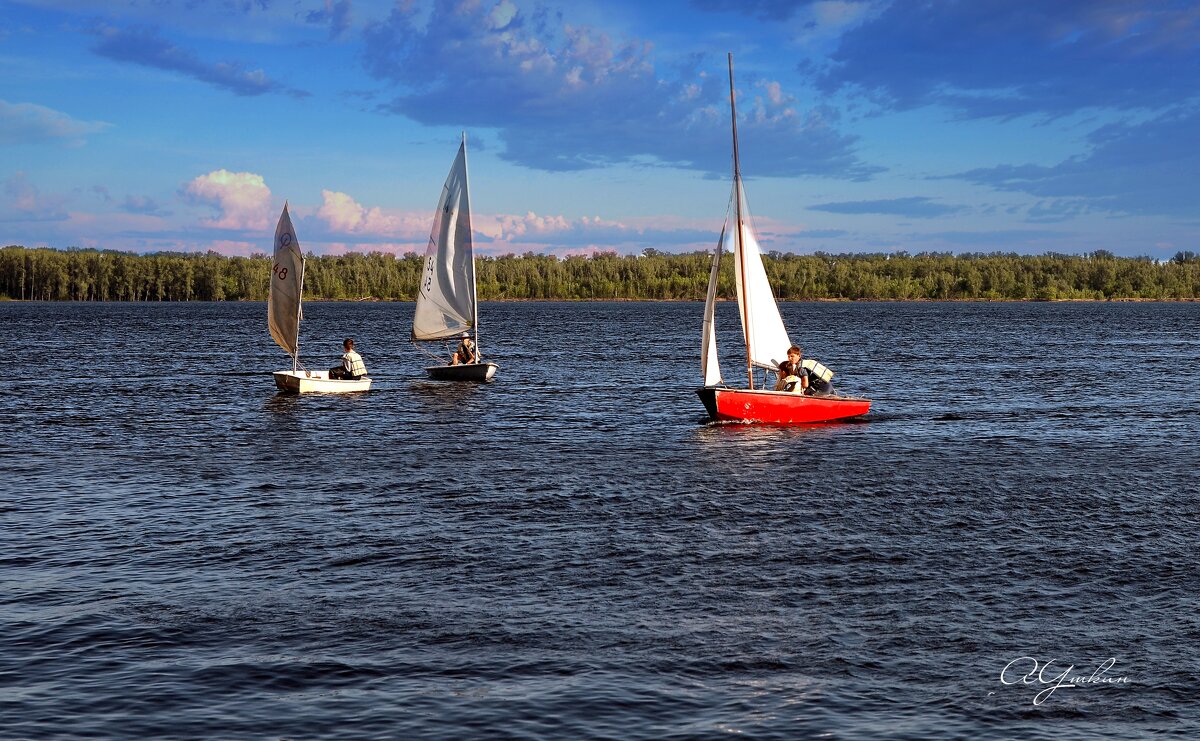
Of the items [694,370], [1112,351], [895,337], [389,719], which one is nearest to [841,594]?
[389,719]

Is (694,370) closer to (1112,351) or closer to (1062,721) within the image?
(1112,351)

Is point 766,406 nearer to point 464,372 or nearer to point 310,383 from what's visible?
point 464,372

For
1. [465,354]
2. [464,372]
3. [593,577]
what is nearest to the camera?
[593,577]

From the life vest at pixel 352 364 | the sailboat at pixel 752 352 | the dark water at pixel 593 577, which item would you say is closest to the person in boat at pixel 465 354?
the life vest at pixel 352 364

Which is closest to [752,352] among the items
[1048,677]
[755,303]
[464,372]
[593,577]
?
[755,303]

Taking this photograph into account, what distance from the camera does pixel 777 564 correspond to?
2200 cm

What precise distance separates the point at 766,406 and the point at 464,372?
2171cm

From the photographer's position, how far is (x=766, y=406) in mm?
42875

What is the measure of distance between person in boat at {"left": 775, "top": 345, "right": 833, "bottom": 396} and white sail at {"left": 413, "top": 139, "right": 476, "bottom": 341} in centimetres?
2138

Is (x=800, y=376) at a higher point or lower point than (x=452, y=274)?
lower

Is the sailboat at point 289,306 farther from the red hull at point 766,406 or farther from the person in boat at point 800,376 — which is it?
the person in boat at point 800,376

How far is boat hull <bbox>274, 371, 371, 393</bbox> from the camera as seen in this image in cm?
5400

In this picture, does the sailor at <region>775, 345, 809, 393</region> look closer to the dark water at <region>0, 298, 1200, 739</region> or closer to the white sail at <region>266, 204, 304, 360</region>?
the dark water at <region>0, 298, 1200, 739</region>

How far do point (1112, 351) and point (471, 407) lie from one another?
7002 centimetres
